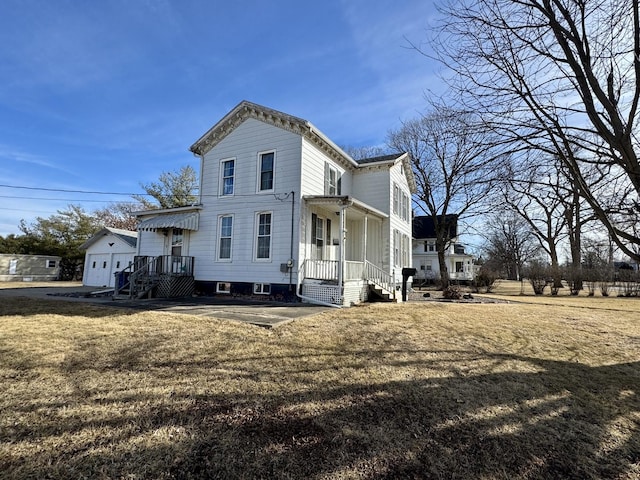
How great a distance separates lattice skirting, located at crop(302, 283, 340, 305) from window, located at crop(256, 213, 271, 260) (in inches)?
85.0

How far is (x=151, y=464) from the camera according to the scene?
7.89 feet

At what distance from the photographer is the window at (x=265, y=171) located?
1286 centimetres

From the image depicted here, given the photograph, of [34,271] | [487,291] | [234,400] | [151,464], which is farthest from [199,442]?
[34,271]

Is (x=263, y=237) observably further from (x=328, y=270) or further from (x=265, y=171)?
(x=328, y=270)

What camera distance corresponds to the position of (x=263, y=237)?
12.7 meters

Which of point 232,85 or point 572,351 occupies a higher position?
point 232,85

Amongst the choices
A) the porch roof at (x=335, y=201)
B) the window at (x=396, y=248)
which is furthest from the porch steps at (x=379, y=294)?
the window at (x=396, y=248)

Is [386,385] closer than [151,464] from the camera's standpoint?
No

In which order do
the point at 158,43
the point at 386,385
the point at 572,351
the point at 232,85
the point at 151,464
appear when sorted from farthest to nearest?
1. the point at 232,85
2. the point at 158,43
3. the point at 572,351
4. the point at 386,385
5. the point at 151,464

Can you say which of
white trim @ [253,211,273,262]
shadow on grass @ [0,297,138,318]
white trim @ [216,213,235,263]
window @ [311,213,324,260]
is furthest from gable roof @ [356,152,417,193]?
shadow on grass @ [0,297,138,318]

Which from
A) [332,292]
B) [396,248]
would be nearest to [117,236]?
[332,292]

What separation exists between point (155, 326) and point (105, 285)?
1809 cm

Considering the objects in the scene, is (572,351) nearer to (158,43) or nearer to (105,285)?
(158,43)

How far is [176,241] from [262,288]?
18.2ft
